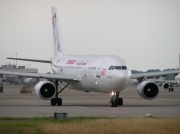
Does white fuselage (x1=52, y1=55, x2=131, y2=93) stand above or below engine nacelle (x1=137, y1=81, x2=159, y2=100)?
above

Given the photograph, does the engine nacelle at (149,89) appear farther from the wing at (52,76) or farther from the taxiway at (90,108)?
the wing at (52,76)

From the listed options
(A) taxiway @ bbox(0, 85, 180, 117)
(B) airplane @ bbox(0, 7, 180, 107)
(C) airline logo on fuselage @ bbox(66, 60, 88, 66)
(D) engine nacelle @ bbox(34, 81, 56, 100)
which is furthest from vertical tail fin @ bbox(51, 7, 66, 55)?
(D) engine nacelle @ bbox(34, 81, 56, 100)

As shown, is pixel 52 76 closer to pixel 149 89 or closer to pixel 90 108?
pixel 90 108

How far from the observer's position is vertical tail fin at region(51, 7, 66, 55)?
62.8 meters

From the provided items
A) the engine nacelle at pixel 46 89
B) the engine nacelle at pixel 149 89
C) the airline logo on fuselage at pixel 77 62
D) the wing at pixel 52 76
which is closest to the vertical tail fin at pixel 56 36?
the airline logo on fuselage at pixel 77 62

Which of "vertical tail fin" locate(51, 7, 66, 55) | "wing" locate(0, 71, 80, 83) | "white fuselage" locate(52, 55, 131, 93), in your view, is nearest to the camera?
"white fuselage" locate(52, 55, 131, 93)

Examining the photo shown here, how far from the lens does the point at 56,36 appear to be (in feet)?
209

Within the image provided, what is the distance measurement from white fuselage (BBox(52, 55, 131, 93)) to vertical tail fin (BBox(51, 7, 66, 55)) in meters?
7.50

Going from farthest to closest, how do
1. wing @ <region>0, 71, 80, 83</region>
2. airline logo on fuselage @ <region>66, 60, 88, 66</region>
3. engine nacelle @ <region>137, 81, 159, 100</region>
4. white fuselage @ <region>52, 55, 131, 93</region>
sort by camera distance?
airline logo on fuselage @ <region>66, 60, 88, 66</region>
wing @ <region>0, 71, 80, 83</region>
engine nacelle @ <region>137, 81, 159, 100</region>
white fuselage @ <region>52, 55, 131, 93</region>

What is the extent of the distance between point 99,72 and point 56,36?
58.5ft

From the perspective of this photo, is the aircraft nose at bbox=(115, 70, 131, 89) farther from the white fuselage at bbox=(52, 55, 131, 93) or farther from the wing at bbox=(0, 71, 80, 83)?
the wing at bbox=(0, 71, 80, 83)

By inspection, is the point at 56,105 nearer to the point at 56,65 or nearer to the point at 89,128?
the point at 56,65

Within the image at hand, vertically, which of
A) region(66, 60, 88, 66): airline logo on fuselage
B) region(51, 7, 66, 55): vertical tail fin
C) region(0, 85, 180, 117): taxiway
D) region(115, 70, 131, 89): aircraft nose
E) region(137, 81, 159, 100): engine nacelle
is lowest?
region(0, 85, 180, 117): taxiway

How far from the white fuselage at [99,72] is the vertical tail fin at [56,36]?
7.50 meters
